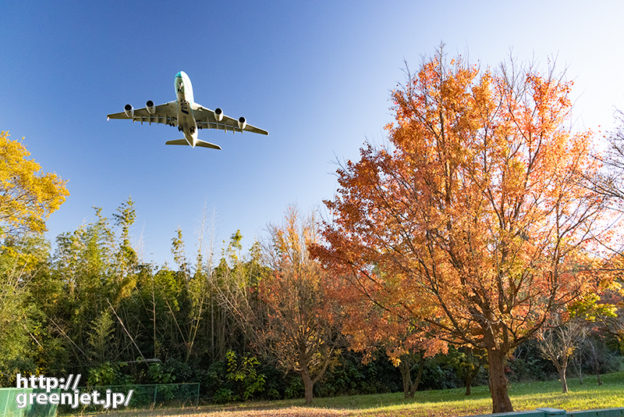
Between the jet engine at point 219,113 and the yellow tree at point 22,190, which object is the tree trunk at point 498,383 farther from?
the yellow tree at point 22,190

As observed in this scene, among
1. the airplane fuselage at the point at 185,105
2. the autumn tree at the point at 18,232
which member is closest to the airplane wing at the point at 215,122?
the airplane fuselage at the point at 185,105

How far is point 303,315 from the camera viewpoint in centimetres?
1527

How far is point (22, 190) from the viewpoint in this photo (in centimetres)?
1719

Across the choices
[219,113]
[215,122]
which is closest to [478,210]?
[219,113]

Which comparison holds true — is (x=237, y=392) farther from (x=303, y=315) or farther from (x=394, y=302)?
(x=394, y=302)

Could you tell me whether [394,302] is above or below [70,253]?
below

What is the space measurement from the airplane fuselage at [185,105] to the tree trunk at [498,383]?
1364cm

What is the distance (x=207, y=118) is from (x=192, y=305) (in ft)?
32.7

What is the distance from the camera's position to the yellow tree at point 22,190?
1655cm

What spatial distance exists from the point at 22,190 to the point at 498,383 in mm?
20250

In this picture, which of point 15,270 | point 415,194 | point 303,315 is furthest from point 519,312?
point 15,270

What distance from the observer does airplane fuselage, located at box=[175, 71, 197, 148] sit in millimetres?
14688

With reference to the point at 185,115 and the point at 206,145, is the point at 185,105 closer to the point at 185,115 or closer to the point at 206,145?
the point at 185,115

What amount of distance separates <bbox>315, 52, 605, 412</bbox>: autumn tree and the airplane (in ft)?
32.9
